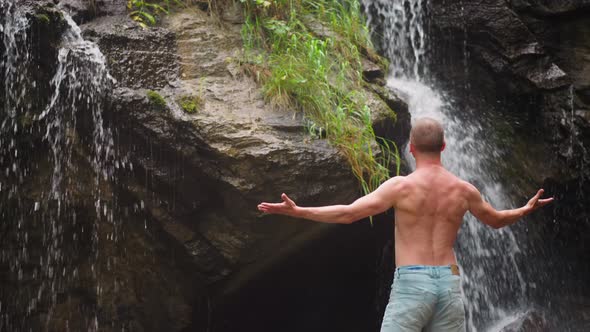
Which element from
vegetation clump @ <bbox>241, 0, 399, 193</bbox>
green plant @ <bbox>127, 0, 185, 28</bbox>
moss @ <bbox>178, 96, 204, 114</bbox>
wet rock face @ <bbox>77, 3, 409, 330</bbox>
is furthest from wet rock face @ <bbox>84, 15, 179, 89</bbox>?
vegetation clump @ <bbox>241, 0, 399, 193</bbox>

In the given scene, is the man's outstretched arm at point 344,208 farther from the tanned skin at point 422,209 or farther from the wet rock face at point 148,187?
the wet rock face at point 148,187

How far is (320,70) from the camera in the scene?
5297 millimetres

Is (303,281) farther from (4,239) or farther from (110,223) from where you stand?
(4,239)

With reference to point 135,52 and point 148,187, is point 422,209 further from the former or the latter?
point 135,52

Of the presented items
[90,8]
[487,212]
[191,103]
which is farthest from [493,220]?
[90,8]

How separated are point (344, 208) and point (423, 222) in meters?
0.47

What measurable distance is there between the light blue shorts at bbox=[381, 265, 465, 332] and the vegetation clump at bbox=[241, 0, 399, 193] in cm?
188

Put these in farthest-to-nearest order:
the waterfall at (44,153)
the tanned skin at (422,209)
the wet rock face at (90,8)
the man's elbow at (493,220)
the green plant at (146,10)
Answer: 1. the green plant at (146,10)
2. the wet rock face at (90,8)
3. the waterfall at (44,153)
4. the man's elbow at (493,220)
5. the tanned skin at (422,209)

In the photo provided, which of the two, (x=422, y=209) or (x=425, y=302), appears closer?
(x=425, y=302)

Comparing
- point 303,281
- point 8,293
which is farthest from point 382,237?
point 8,293

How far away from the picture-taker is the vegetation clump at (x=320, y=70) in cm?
498

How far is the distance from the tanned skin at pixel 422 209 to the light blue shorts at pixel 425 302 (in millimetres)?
78

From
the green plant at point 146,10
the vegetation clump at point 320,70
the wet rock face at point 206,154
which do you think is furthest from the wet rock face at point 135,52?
the vegetation clump at point 320,70

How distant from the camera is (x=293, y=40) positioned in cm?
557
